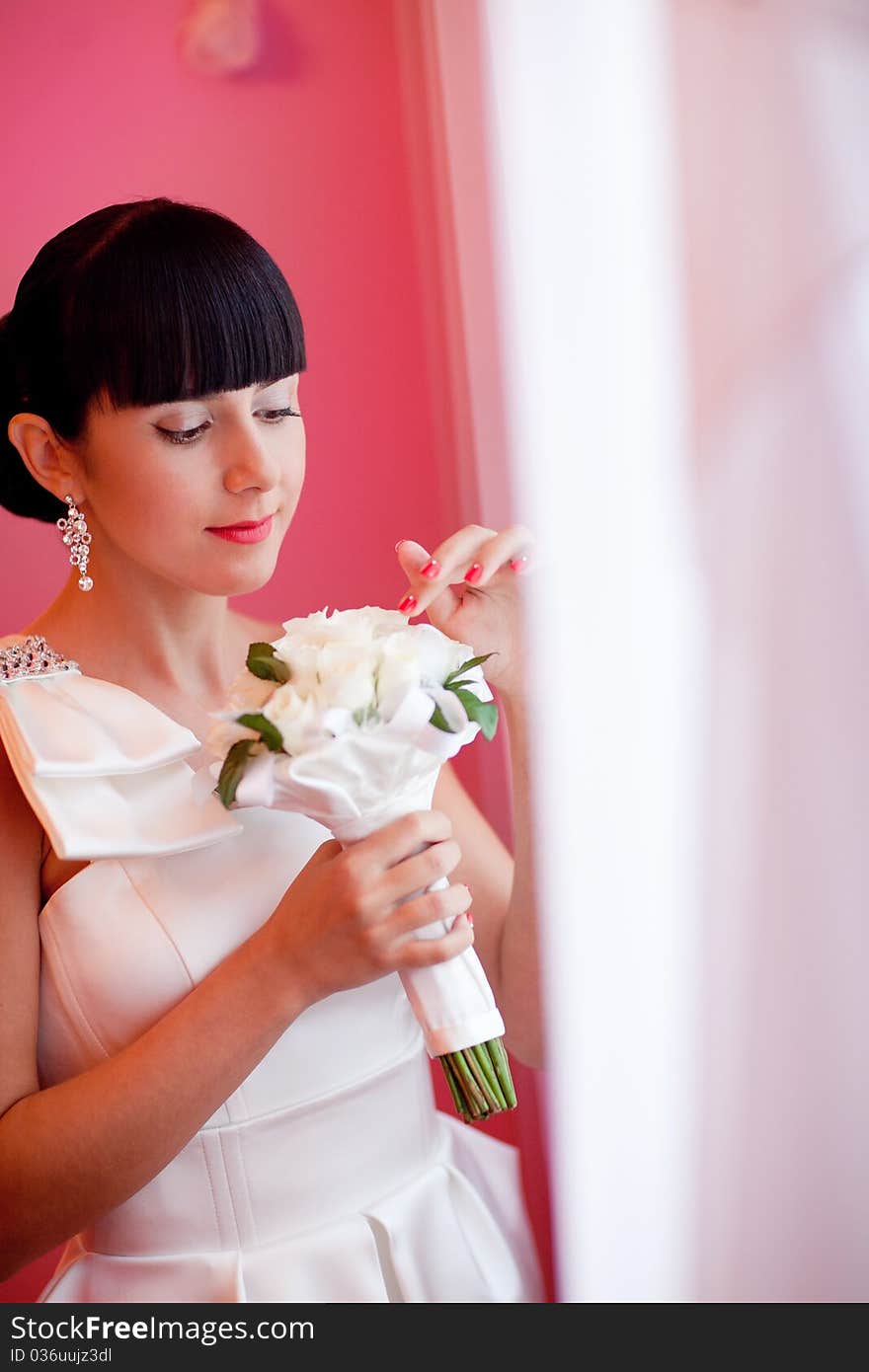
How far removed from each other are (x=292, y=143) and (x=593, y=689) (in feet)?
3.36

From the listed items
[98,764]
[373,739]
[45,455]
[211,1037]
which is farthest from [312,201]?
[211,1037]

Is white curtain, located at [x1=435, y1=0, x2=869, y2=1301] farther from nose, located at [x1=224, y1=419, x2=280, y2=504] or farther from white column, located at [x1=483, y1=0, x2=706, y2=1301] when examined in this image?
nose, located at [x1=224, y1=419, x2=280, y2=504]

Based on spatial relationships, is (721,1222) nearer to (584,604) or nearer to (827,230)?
(584,604)

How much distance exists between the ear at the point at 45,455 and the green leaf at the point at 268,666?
343mm

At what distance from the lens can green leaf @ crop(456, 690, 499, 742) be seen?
42.4 inches

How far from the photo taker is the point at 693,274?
127 centimetres

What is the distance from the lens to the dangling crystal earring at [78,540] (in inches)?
51.8

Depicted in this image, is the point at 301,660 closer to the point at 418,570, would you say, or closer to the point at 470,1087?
the point at 418,570

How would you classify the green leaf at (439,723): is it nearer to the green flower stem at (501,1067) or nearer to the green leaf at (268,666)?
the green leaf at (268,666)

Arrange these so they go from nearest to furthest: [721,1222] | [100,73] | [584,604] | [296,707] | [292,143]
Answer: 1. [296,707]
2. [721,1222]
3. [584,604]
4. [100,73]
5. [292,143]

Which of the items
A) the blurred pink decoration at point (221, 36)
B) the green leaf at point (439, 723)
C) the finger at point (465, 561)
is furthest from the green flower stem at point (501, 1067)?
the blurred pink decoration at point (221, 36)

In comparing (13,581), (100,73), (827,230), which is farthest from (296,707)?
(100,73)

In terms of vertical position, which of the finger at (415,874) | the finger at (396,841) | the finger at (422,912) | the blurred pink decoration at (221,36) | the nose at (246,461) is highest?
the blurred pink decoration at (221,36)
